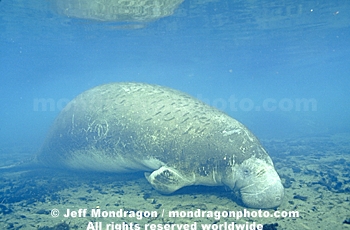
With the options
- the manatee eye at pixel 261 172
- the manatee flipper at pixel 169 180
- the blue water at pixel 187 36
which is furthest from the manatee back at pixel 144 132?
the blue water at pixel 187 36

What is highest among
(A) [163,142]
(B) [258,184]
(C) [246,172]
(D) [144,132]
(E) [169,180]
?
(D) [144,132]

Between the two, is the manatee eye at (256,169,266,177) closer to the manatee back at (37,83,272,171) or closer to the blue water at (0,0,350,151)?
the manatee back at (37,83,272,171)

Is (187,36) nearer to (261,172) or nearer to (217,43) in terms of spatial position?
(217,43)

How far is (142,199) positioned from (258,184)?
251 cm

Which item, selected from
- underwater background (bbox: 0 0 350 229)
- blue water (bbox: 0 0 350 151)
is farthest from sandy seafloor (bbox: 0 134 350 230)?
blue water (bbox: 0 0 350 151)

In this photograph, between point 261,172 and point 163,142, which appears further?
point 163,142

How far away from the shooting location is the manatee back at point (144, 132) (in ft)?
18.5

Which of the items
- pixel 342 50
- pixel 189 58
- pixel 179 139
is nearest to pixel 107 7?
pixel 179 139

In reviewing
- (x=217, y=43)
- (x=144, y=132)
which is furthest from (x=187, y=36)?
(x=144, y=132)

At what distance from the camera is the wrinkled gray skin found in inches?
207

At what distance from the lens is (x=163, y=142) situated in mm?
6062

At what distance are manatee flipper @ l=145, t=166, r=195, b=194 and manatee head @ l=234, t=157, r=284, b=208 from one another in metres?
1.06

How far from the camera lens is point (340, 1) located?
16.2 metres

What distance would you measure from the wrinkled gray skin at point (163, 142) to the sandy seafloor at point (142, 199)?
380mm
